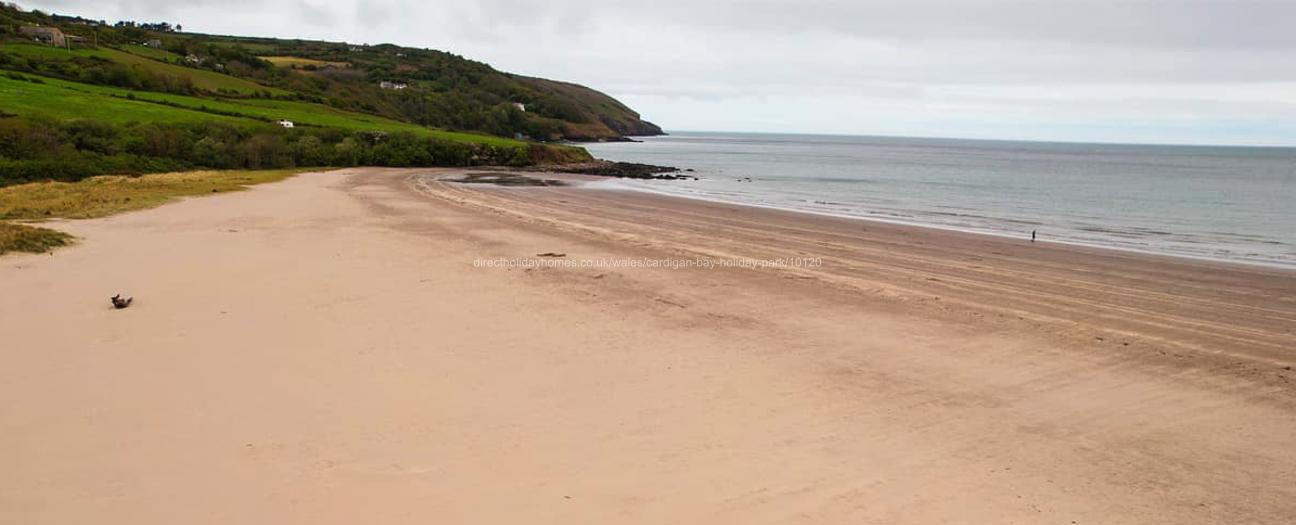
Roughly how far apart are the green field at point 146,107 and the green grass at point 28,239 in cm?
3038

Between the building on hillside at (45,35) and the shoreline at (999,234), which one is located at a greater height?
the building on hillside at (45,35)

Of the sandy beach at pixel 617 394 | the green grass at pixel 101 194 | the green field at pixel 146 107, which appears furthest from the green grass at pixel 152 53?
the sandy beach at pixel 617 394

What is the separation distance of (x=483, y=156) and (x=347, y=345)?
187 ft

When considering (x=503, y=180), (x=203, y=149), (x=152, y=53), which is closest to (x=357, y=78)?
(x=152, y=53)

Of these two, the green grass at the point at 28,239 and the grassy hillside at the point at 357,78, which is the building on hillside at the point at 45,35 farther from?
the green grass at the point at 28,239

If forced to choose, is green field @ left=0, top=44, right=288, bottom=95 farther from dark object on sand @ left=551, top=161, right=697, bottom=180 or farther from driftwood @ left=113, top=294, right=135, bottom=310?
driftwood @ left=113, top=294, right=135, bottom=310

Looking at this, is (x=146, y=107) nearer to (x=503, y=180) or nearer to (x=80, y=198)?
(x=503, y=180)

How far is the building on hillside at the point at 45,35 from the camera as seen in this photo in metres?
76.9

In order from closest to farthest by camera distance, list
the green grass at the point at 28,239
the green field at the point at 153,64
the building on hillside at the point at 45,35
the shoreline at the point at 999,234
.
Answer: the green grass at the point at 28,239 → the shoreline at the point at 999,234 → the green field at the point at 153,64 → the building on hillside at the point at 45,35

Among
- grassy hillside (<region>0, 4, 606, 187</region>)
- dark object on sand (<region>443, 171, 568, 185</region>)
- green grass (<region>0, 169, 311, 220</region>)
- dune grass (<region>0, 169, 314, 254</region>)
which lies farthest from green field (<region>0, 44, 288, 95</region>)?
dune grass (<region>0, 169, 314, 254</region>)

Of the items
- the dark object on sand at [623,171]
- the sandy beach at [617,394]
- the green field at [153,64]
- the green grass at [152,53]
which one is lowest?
the sandy beach at [617,394]

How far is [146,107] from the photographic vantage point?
158 ft

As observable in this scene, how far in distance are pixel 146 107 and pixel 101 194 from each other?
31249 mm

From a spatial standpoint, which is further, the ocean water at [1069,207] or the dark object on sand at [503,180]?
the dark object on sand at [503,180]
